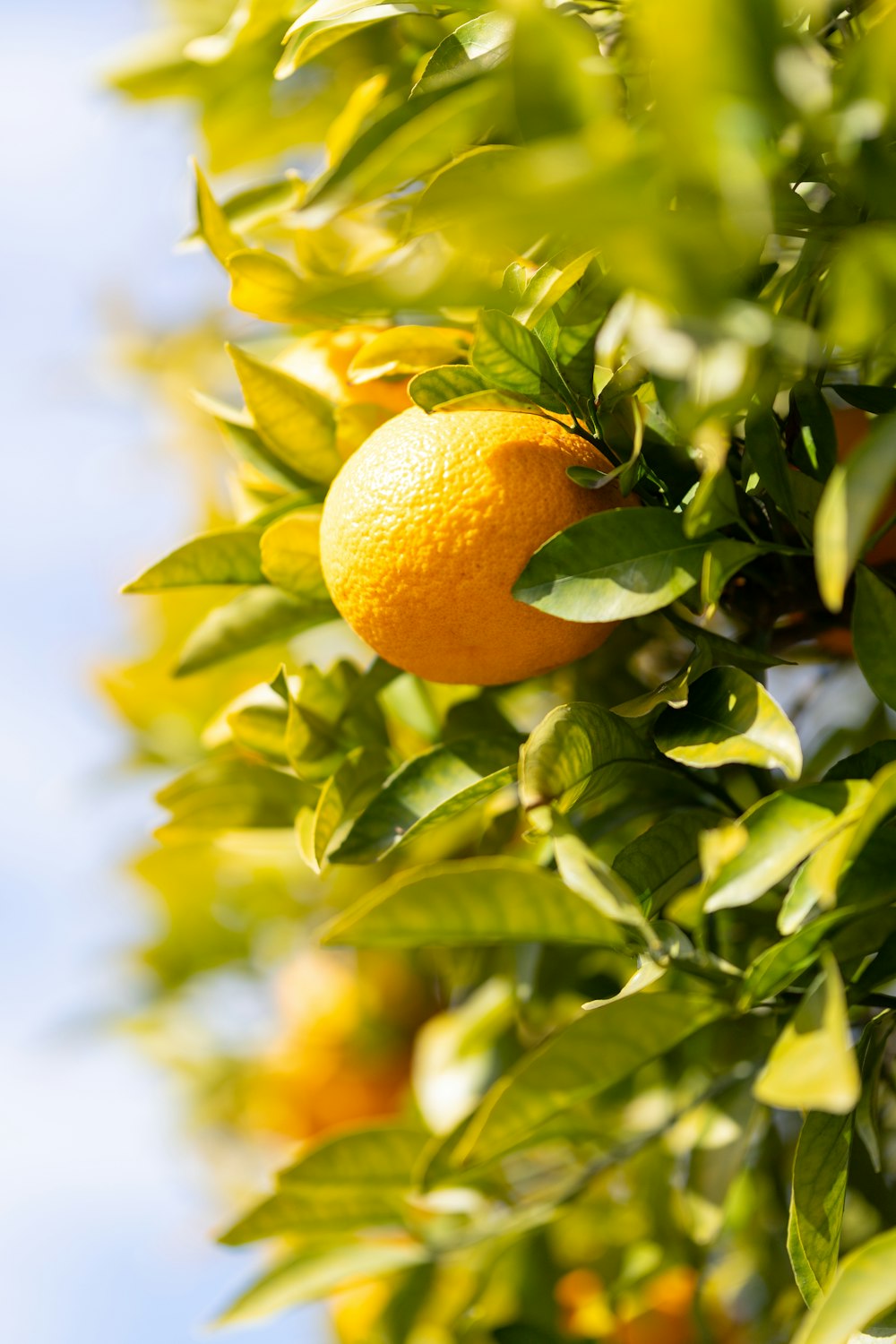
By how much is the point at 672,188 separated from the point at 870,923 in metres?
0.39

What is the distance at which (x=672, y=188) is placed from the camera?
55cm

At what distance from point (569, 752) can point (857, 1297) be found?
0.27 m

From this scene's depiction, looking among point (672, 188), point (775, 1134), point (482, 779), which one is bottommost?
point (775, 1134)

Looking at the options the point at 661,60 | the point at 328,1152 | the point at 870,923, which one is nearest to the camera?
the point at 661,60

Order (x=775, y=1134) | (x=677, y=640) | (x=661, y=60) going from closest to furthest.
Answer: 1. (x=661, y=60)
2. (x=677, y=640)
3. (x=775, y=1134)

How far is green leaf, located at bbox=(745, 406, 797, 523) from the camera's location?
654 mm

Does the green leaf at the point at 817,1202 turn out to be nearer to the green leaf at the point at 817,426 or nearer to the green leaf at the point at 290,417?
the green leaf at the point at 817,426

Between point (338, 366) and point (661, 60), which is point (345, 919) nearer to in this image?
point (661, 60)

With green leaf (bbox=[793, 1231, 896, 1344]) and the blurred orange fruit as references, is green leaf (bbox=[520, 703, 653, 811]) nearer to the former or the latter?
green leaf (bbox=[793, 1231, 896, 1344])

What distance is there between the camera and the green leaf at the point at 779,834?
0.57 metres

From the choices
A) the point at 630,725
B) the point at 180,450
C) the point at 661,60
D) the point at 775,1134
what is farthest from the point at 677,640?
the point at 180,450

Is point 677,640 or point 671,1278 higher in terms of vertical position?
point 677,640

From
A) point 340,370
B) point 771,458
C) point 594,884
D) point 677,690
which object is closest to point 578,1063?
point 594,884

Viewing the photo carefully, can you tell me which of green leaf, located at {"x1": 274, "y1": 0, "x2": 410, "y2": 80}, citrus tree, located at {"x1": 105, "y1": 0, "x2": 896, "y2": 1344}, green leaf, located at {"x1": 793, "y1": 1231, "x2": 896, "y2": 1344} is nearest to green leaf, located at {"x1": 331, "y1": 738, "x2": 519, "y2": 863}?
citrus tree, located at {"x1": 105, "y1": 0, "x2": 896, "y2": 1344}
